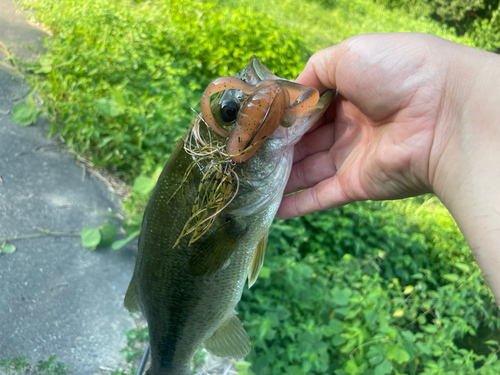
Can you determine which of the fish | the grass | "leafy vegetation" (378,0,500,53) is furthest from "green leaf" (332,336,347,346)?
"leafy vegetation" (378,0,500,53)

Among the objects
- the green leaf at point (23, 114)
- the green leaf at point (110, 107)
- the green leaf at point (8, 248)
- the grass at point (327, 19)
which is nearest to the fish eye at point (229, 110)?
the green leaf at point (110, 107)

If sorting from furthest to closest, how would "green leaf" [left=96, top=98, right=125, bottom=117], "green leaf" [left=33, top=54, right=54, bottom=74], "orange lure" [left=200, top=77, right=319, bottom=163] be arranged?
"green leaf" [left=33, top=54, right=54, bottom=74]
"green leaf" [left=96, top=98, right=125, bottom=117]
"orange lure" [left=200, top=77, right=319, bottom=163]

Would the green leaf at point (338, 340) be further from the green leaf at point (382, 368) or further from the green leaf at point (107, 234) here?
the green leaf at point (107, 234)

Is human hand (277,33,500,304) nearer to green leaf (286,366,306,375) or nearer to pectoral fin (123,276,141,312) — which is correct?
green leaf (286,366,306,375)

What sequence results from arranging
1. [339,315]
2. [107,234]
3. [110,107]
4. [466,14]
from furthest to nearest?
[466,14]
[110,107]
[107,234]
[339,315]

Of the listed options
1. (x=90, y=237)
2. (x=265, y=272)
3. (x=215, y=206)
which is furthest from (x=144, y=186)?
(x=215, y=206)

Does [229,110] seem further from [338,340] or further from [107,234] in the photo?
[107,234]
